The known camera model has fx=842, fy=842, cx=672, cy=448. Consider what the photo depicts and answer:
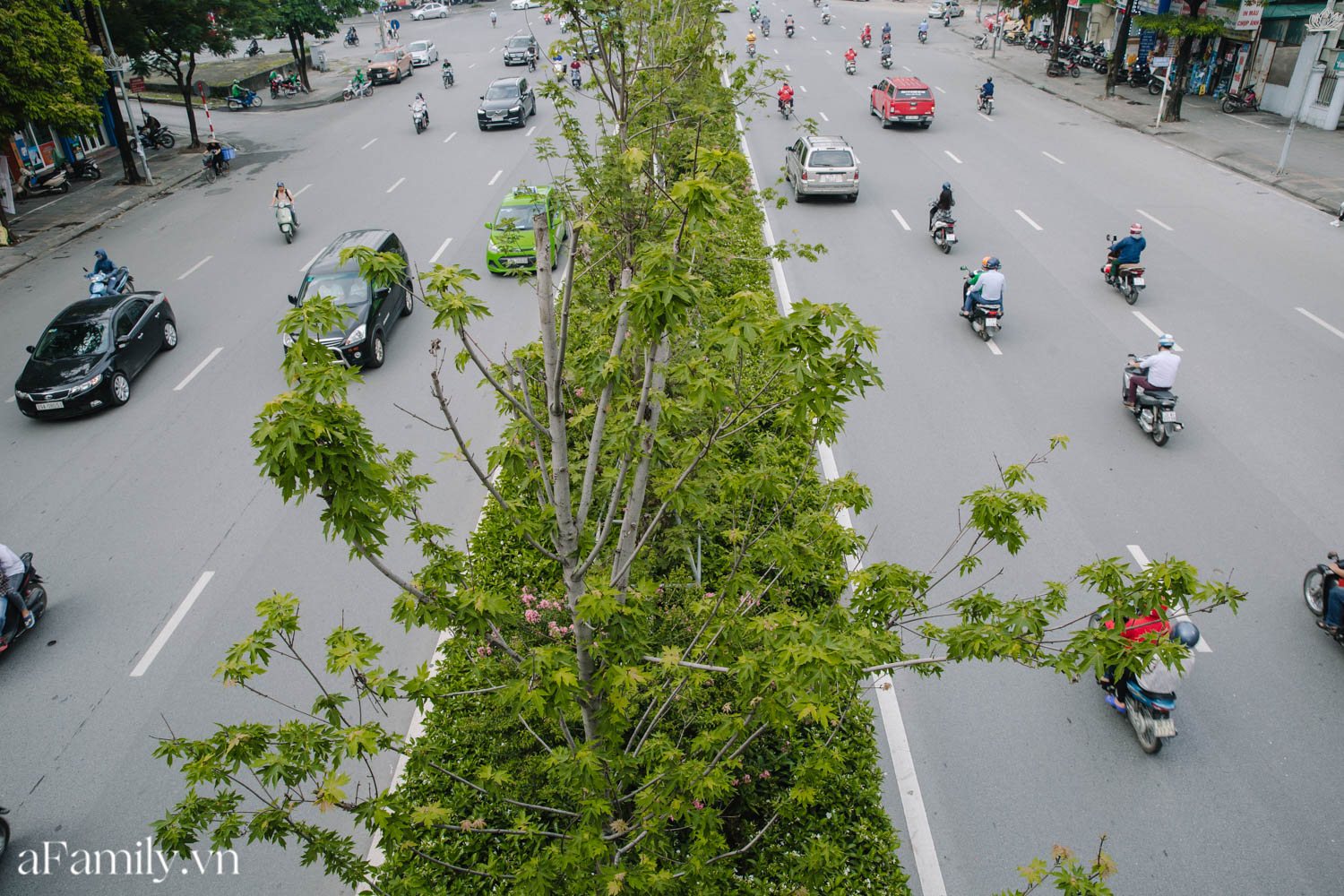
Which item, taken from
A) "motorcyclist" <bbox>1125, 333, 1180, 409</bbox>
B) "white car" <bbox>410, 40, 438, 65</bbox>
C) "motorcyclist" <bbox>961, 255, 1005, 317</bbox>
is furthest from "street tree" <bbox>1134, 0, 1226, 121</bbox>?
"white car" <bbox>410, 40, 438, 65</bbox>

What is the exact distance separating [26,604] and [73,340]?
23.4 ft

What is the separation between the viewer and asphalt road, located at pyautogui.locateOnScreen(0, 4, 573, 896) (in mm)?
8281

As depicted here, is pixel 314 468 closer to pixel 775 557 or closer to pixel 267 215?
pixel 775 557

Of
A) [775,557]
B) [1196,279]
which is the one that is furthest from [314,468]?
[1196,279]

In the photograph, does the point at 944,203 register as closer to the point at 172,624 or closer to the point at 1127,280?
the point at 1127,280

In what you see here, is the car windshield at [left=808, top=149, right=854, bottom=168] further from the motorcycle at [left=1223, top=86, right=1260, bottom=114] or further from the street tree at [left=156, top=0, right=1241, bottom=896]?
the motorcycle at [left=1223, top=86, right=1260, bottom=114]

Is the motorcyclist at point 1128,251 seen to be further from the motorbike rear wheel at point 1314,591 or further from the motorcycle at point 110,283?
the motorcycle at point 110,283

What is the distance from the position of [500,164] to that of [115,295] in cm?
1529

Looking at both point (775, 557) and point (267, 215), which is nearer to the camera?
point (775, 557)

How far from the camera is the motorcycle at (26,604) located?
9664 mm

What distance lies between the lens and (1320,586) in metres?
9.34

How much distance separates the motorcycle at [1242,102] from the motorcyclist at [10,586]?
1529 inches

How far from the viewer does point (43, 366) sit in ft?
48.2

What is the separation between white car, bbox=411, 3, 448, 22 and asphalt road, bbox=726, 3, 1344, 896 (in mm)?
52478
